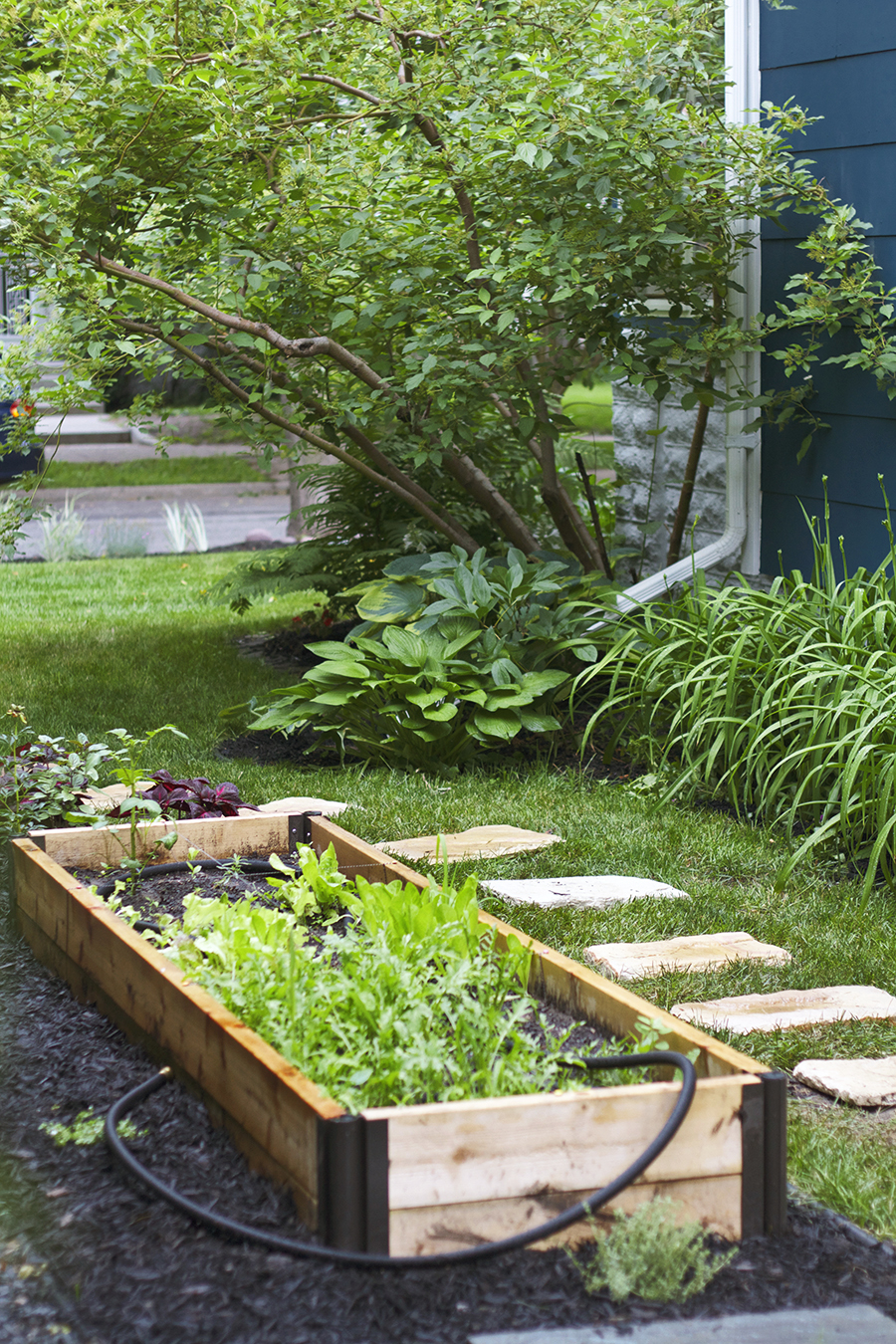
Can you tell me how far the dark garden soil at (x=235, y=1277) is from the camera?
168 centimetres

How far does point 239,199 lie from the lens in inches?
204

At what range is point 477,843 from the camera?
379 centimetres

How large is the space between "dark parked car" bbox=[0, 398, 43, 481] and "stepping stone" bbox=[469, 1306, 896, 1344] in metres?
4.65

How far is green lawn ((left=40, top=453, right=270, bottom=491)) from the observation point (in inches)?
752

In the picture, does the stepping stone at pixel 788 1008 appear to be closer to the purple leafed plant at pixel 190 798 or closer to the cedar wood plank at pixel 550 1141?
the cedar wood plank at pixel 550 1141

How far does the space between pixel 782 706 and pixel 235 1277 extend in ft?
8.69

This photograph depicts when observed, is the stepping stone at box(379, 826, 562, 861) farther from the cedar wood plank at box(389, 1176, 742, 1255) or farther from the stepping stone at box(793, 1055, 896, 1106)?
the cedar wood plank at box(389, 1176, 742, 1255)

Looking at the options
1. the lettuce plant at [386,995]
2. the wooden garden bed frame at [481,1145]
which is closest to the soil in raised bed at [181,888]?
the lettuce plant at [386,995]

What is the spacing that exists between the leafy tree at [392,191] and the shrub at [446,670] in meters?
0.55

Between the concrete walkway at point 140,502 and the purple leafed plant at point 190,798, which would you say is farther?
the concrete walkway at point 140,502

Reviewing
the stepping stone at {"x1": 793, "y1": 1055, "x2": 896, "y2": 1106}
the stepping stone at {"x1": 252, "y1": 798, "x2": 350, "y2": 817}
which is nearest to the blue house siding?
the stepping stone at {"x1": 252, "y1": 798, "x2": 350, "y2": 817}

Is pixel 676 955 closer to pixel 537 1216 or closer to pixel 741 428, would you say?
pixel 537 1216

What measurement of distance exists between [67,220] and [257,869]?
2.66 m

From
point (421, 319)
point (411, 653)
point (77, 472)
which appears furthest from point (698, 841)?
point (77, 472)
